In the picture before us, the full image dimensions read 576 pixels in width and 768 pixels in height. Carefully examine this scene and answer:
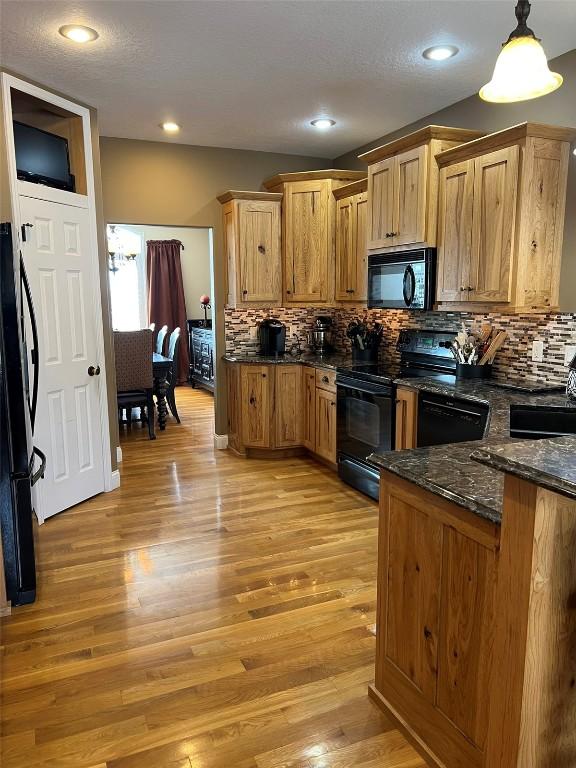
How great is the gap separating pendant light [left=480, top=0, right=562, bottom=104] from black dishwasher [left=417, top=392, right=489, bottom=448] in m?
1.57

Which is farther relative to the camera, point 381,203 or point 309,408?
point 309,408

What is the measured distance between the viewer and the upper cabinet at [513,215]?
9.81 feet

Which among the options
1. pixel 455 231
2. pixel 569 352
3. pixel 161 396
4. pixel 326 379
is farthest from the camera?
pixel 161 396

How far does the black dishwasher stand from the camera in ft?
9.80

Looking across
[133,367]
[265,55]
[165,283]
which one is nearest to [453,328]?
[265,55]

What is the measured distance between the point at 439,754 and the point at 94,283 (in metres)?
3.48

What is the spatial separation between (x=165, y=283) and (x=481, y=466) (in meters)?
8.05

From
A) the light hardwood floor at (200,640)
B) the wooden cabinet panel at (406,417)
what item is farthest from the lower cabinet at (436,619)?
the wooden cabinet panel at (406,417)

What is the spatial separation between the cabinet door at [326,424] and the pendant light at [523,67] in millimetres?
2876

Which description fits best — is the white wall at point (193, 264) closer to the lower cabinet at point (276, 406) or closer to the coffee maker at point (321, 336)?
the coffee maker at point (321, 336)

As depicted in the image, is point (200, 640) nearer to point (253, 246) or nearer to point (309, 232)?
point (253, 246)

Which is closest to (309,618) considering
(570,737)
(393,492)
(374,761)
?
(374,761)

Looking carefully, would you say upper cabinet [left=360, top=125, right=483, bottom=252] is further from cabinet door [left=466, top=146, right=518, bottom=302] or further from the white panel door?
the white panel door

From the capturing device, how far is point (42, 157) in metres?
3.54
